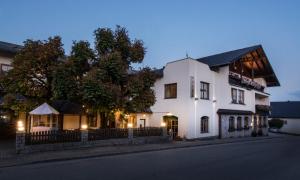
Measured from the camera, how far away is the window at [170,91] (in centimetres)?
2867

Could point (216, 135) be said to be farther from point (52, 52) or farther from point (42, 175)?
point (42, 175)

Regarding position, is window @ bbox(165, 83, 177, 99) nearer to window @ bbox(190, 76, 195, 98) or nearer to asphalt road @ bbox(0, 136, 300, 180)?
window @ bbox(190, 76, 195, 98)

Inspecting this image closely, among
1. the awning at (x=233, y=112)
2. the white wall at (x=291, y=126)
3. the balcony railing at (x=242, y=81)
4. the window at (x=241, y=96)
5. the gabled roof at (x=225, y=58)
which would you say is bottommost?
the white wall at (x=291, y=126)

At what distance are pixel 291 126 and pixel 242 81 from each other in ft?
83.4

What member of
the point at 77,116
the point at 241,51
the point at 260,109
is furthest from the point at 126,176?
the point at 260,109

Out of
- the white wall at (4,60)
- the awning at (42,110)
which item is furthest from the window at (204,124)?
the white wall at (4,60)

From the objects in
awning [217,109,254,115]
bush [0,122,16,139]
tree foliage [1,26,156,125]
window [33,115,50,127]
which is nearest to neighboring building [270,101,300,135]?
awning [217,109,254,115]

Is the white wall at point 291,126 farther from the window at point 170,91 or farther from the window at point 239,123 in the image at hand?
the window at point 170,91

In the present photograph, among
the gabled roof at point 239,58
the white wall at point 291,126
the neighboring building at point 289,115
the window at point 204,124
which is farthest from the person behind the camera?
the neighboring building at point 289,115

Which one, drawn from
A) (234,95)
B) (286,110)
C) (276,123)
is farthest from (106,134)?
(286,110)

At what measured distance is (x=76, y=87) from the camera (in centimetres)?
1856

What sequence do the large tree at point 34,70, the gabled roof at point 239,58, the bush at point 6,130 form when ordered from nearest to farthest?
the large tree at point 34,70
the bush at point 6,130
the gabled roof at point 239,58

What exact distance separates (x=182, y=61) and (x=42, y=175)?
65.2ft

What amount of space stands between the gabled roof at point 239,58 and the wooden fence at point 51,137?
17.7 m
